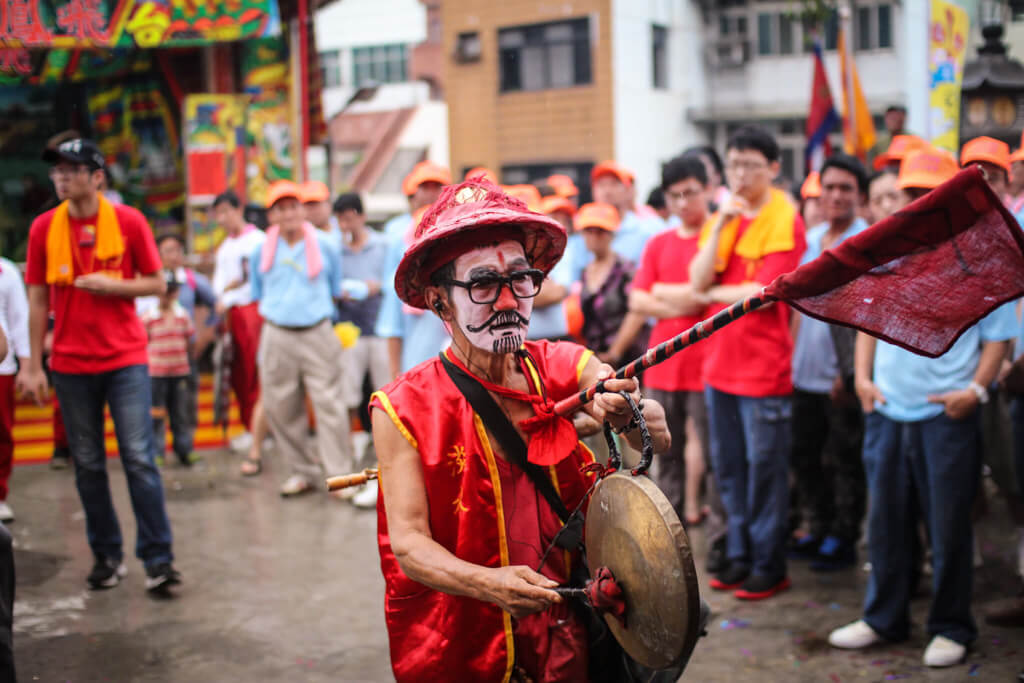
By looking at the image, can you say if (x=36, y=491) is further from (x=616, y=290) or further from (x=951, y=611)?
(x=951, y=611)

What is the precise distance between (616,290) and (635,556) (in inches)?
174

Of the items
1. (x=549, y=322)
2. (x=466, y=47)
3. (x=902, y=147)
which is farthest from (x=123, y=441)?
(x=466, y=47)

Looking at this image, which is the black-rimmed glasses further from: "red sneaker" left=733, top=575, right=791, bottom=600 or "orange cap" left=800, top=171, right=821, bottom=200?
"orange cap" left=800, top=171, right=821, bottom=200

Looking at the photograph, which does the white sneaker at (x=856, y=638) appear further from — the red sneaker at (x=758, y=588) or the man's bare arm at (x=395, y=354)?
the man's bare arm at (x=395, y=354)

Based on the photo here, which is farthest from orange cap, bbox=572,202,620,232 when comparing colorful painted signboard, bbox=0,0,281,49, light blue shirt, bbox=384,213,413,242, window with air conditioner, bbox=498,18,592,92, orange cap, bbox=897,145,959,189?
window with air conditioner, bbox=498,18,592,92

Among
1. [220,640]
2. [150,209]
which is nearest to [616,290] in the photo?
[220,640]

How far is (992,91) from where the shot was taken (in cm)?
1025

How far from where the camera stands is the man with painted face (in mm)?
2721

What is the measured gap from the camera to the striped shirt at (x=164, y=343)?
27.9ft

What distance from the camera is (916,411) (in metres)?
4.54

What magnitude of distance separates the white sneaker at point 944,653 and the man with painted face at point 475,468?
92.4 inches

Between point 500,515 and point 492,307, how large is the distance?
21.2 inches

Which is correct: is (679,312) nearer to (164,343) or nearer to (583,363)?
(583,363)

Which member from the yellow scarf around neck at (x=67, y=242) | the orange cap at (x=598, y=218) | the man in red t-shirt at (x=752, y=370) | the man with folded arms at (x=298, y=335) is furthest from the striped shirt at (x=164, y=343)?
the man in red t-shirt at (x=752, y=370)
